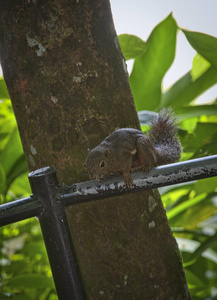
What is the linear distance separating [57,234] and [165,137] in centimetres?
51

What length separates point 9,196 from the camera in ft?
4.70

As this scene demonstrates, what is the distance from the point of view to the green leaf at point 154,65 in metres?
1.20

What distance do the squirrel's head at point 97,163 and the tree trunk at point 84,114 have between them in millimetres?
15

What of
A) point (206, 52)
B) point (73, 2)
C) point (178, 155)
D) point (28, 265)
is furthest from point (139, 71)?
point (28, 265)

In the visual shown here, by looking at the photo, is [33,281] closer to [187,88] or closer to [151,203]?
[151,203]

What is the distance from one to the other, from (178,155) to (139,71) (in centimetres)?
42

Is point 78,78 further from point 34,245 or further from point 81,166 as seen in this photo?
point 34,245

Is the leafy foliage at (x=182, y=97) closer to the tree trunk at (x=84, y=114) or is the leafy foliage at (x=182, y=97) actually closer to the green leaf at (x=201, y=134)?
the green leaf at (x=201, y=134)

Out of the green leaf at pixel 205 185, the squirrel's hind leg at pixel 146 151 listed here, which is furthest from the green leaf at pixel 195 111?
the squirrel's hind leg at pixel 146 151

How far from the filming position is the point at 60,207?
51 centimetres

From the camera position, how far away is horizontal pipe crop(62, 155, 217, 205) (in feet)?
1.58

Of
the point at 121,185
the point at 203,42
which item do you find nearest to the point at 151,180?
the point at 121,185

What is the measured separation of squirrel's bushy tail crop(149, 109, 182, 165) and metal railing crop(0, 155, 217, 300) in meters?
0.39

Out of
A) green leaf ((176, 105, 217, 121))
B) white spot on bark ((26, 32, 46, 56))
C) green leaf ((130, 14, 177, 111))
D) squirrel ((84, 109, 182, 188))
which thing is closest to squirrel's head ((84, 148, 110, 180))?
squirrel ((84, 109, 182, 188))
